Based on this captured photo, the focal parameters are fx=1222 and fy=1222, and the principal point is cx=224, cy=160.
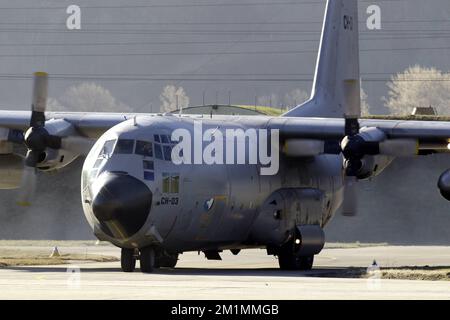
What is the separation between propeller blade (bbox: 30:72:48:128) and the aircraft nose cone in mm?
6531

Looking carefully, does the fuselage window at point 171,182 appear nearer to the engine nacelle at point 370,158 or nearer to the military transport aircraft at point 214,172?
A: the military transport aircraft at point 214,172

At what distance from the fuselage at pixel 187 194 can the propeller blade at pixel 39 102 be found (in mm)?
4440

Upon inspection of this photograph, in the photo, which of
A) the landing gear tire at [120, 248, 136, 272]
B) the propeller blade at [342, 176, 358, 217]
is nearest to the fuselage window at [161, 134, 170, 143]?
the landing gear tire at [120, 248, 136, 272]

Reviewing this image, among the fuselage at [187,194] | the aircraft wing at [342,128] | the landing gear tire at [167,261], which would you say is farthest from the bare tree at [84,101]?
the landing gear tire at [167,261]

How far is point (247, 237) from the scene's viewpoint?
36.6 metres

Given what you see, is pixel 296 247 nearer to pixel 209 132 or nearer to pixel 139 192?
pixel 209 132

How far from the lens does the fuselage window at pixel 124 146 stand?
105 feet

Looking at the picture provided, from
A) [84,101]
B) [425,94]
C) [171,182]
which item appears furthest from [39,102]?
[84,101]

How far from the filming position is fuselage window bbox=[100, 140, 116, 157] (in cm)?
3197

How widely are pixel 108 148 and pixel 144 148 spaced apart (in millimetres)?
950

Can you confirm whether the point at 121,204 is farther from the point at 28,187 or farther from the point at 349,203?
the point at 349,203

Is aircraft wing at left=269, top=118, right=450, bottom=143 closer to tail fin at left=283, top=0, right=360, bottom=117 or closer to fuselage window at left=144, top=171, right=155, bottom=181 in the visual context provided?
tail fin at left=283, top=0, right=360, bottom=117

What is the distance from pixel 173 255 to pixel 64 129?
222 inches

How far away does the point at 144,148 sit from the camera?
106ft
